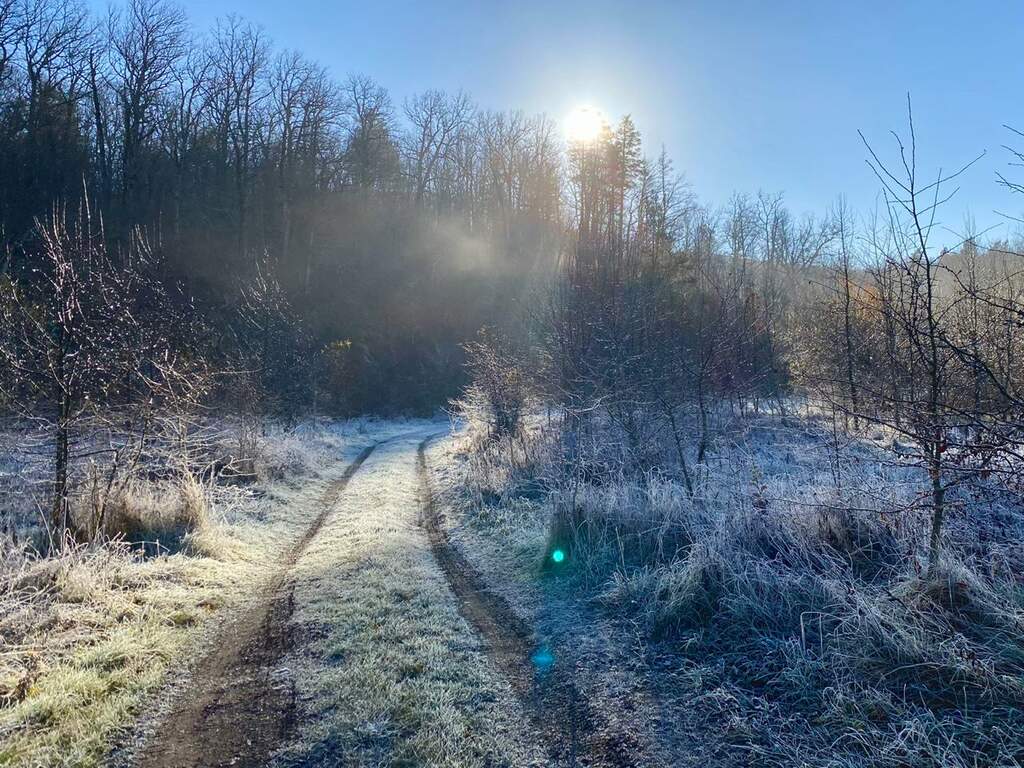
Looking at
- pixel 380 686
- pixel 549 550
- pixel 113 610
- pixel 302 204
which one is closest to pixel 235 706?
pixel 380 686

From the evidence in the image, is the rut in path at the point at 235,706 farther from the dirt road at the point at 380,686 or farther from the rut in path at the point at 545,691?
the rut in path at the point at 545,691

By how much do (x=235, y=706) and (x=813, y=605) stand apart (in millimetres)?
4506

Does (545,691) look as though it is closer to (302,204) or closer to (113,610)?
(113,610)

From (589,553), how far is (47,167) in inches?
1418

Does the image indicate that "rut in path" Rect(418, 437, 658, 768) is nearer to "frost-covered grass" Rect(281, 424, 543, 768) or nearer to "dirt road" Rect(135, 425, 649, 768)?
"dirt road" Rect(135, 425, 649, 768)

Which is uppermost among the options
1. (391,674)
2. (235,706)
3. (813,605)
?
(813,605)

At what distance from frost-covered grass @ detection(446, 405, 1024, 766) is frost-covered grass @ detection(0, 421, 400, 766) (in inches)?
136

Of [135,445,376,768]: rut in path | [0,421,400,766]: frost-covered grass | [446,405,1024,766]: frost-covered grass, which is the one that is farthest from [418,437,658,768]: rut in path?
[0,421,400,766]: frost-covered grass

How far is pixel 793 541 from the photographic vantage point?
5449mm

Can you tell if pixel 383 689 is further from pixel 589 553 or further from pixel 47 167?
pixel 47 167

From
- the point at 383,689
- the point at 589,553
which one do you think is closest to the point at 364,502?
the point at 589,553

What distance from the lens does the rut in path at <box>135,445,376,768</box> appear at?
3.76m

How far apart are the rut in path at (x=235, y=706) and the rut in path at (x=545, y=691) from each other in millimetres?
1722

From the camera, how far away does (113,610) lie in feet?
18.7
